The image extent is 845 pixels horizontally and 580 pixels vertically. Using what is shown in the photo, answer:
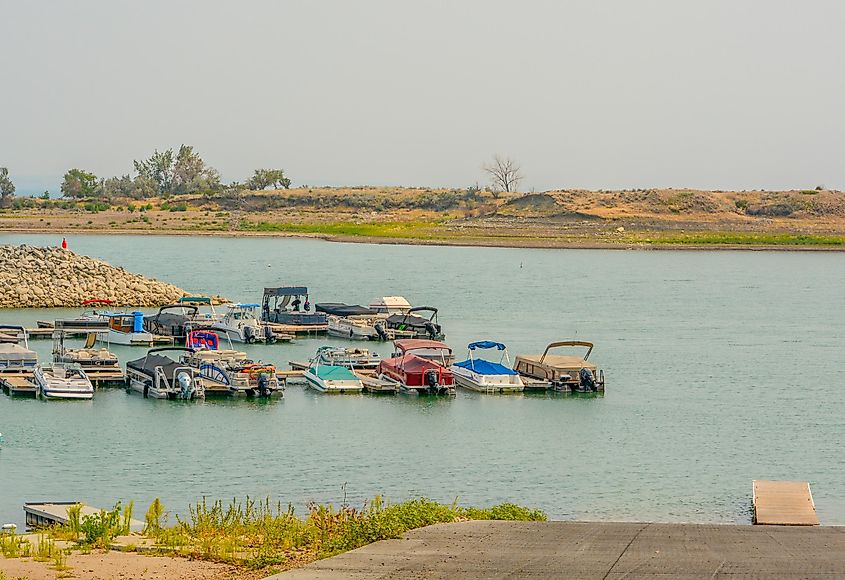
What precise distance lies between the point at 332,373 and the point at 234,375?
3424mm

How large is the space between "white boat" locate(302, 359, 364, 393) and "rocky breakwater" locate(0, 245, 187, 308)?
1141 inches

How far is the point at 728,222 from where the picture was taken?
164 meters

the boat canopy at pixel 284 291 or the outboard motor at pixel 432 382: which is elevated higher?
the boat canopy at pixel 284 291

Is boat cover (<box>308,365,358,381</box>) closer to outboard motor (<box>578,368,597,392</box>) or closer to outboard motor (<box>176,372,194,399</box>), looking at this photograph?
outboard motor (<box>176,372,194,399</box>)

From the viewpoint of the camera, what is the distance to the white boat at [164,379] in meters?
42.1

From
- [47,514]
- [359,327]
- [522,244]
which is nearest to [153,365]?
[359,327]

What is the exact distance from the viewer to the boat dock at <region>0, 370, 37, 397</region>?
42178 mm

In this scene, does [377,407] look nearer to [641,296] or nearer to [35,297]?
[35,297]

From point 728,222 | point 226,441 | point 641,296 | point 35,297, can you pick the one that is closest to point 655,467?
point 226,441

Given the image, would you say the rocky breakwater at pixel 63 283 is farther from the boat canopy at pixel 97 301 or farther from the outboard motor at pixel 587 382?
the outboard motor at pixel 587 382

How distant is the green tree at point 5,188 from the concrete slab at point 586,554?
566ft

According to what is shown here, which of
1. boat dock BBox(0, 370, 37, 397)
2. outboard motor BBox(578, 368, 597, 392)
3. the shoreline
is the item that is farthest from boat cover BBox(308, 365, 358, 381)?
the shoreline

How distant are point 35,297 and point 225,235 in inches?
3291

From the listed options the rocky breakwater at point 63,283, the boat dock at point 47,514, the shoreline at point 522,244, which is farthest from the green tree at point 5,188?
the boat dock at point 47,514
